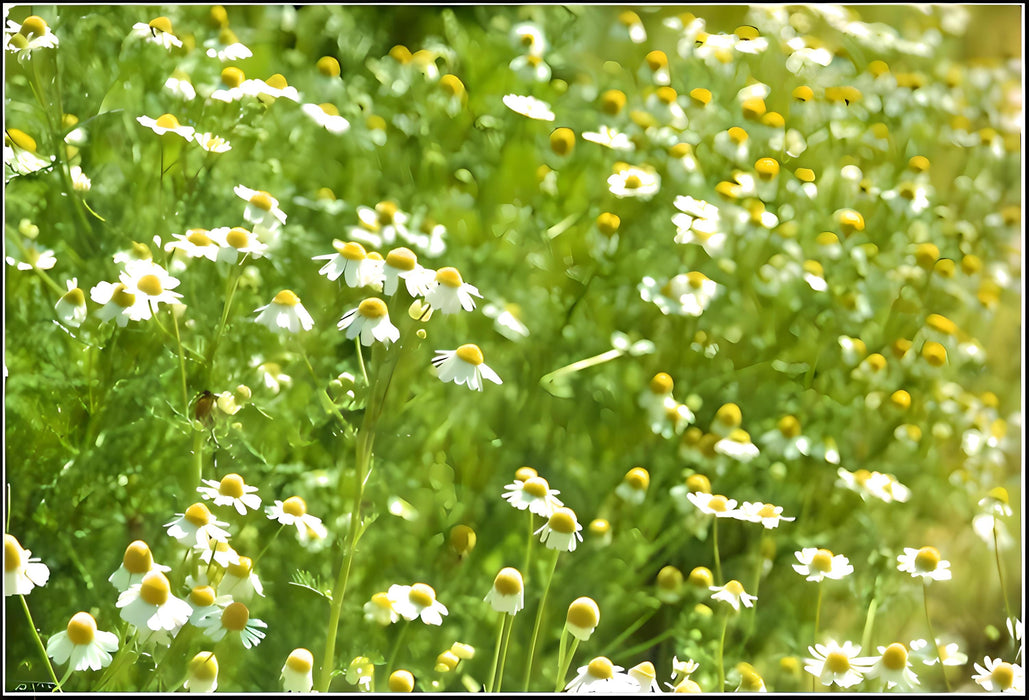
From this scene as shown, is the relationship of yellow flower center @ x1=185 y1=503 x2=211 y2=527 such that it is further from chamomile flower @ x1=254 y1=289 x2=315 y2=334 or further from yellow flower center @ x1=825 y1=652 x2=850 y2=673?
yellow flower center @ x1=825 y1=652 x2=850 y2=673

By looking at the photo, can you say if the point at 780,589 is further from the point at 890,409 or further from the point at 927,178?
the point at 927,178

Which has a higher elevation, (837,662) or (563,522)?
(563,522)

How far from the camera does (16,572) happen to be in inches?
27.9

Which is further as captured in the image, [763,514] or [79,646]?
[763,514]

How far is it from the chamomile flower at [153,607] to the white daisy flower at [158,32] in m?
0.67

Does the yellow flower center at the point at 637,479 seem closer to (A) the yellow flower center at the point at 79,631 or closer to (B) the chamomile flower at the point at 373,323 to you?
(B) the chamomile flower at the point at 373,323

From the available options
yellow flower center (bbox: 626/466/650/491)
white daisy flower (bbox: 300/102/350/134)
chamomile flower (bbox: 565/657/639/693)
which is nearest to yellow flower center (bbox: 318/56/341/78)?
white daisy flower (bbox: 300/102/350/134)

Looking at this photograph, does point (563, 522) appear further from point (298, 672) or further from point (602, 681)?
point (298, 672)

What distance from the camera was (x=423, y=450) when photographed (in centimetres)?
109

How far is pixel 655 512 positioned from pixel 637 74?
78 centimetres

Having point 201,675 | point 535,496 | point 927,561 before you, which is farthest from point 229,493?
point 927,561

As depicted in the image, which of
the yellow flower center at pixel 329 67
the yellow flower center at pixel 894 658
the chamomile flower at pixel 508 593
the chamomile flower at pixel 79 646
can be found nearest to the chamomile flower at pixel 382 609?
the chamomile flower at pixel 508 593

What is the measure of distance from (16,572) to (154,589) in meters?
0.12

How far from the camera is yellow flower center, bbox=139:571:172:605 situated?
680mm
